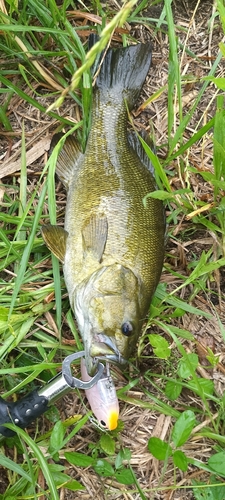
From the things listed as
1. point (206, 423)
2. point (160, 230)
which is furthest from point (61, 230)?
point (206, 423)

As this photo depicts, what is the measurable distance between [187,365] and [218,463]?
628 millimetres

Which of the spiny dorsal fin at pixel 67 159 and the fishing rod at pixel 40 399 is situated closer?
the fishing rod at pixel 40 399

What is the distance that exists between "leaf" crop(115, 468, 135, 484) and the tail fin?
2.29m

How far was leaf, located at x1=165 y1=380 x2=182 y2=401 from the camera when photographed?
3146mm

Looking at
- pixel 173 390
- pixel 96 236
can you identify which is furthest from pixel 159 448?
pixel 96 236

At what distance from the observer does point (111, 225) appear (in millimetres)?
2971

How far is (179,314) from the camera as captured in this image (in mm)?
3238

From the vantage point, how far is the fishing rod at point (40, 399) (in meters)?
2.76

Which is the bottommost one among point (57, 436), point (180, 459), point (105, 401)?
point (180, 459)

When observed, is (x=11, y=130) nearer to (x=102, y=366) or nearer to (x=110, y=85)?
(x=110, y=85)

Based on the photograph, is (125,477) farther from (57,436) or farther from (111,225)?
(111,225)

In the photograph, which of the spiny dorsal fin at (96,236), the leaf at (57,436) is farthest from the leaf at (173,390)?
the spiny dorsal fin at (96,236)

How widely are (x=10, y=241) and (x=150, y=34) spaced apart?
1798 mm

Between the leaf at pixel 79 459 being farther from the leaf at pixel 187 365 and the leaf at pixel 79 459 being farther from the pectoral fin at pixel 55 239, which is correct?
the pectoral fin at pixel 55 239
